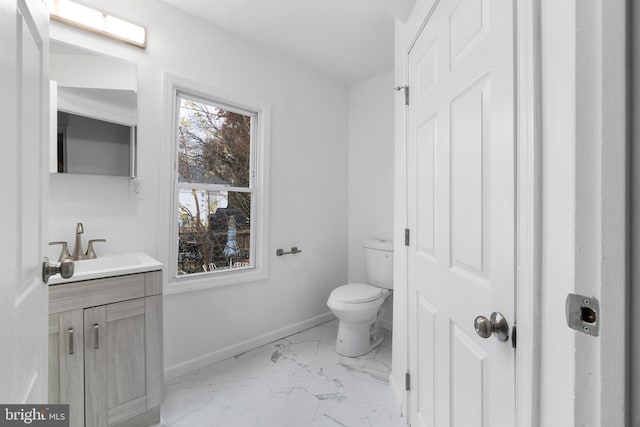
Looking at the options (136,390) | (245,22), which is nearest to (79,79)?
(245,22)

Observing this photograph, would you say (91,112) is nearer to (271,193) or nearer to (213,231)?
(213,231)

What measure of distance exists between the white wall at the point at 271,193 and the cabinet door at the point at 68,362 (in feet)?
1.92

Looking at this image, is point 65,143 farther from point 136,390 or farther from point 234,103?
point 136,390

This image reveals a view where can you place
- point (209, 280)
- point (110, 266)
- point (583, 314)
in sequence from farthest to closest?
1. point (209, 280)
2. point (110, 266)
3. point (583, 314)

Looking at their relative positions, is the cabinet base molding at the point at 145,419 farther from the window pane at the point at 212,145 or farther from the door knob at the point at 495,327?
the door knob at the point at 495,327

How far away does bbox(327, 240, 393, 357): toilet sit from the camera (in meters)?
2.19

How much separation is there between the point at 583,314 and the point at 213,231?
7.23 feet

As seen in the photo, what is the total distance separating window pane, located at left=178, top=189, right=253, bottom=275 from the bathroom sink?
0.38 meters

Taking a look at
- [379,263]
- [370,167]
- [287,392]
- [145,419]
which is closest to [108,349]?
[145,419]

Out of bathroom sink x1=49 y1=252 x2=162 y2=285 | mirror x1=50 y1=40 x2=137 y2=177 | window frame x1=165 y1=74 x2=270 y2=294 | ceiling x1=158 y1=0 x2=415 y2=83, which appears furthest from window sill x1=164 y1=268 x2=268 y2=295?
ceiling x1=158 y1=0 x2=415 y2=83

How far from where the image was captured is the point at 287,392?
1790 mm

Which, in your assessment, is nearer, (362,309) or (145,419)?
(145,419)

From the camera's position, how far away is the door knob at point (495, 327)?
2.29 feet

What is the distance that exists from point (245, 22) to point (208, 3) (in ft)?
0.91
